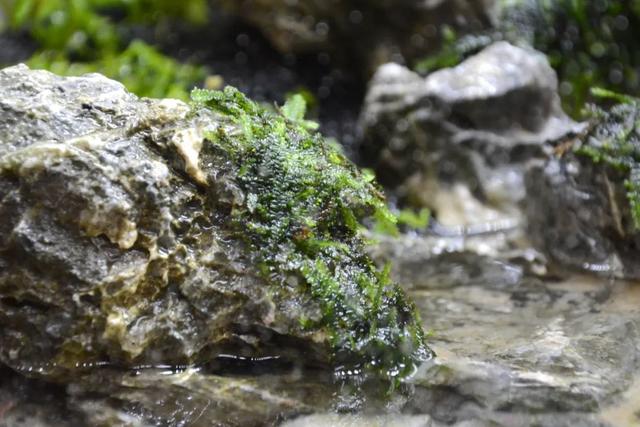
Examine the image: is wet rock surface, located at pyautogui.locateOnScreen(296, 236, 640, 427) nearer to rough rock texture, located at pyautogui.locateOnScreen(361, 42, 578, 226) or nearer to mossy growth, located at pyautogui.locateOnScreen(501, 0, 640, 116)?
rough rock texture, located at pyautogui.locateOnScreen(361, 42, 578, 226)

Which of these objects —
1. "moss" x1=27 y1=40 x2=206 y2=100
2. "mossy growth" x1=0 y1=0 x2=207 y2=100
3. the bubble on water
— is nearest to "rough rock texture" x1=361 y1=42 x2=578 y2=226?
the bubble on water

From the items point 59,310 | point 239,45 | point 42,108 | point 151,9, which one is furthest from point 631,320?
point 151,9

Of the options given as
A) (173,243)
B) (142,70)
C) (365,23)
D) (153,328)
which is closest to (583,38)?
(365,23)

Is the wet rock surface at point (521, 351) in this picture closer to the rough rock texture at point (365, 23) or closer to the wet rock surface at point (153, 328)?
the wet rock surface at point (153, 328)

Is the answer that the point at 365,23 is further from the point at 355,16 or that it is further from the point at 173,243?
the point at 173,243

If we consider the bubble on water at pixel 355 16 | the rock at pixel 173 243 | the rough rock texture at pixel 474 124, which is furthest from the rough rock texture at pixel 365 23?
the rock at pixel 173 243
